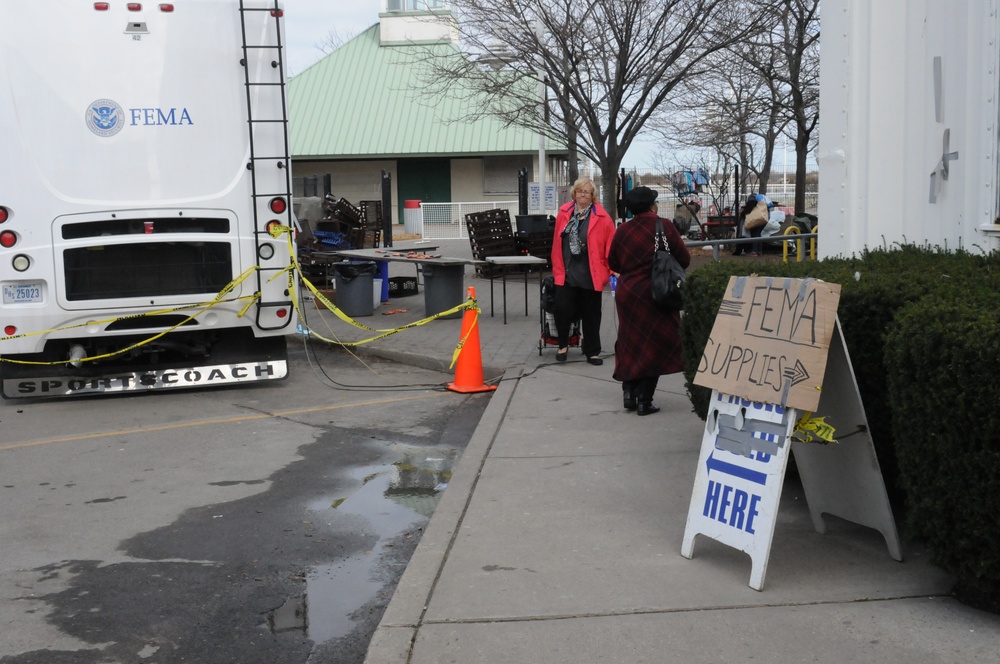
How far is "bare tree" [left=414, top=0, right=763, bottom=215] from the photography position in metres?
17.4

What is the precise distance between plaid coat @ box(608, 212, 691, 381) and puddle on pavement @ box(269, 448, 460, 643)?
152cm

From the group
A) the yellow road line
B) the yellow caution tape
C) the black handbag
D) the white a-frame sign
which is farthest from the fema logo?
the yellow caution tape

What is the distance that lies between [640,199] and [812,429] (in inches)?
147

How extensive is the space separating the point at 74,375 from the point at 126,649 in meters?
6.02

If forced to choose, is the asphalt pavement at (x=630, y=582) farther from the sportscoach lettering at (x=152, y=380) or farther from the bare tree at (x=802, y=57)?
the bare tree at (x=802, y=57)

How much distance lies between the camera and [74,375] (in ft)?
32.4

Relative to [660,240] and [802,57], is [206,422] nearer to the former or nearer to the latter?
[660,240]

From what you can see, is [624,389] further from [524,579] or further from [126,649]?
[126,649]

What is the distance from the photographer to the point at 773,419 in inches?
182

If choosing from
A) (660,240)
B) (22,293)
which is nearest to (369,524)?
(660,240)

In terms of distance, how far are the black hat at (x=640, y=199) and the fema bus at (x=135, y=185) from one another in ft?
10.9

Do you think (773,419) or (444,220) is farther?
(444,220)

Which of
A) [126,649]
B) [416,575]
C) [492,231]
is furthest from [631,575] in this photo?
[492,231]

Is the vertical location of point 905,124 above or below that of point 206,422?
above
